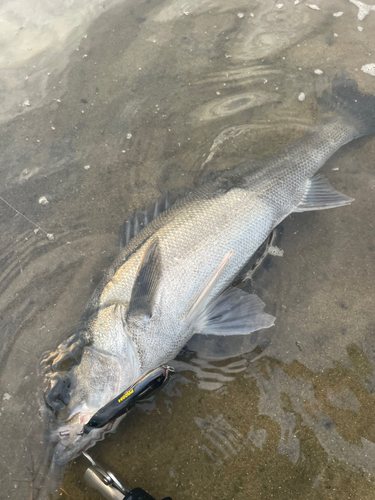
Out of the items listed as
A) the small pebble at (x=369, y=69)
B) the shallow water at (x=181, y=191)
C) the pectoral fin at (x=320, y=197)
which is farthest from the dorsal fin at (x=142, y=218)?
the small pebble at (x=369, y=69)

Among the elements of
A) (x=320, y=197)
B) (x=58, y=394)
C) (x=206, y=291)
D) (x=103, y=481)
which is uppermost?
(x=58, y=394)

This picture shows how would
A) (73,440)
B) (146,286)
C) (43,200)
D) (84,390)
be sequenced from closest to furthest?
(84,390), (73,440), (146,286), (43,200)

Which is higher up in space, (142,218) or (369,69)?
(142,218)

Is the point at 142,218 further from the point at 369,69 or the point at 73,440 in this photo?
the point at 369,69

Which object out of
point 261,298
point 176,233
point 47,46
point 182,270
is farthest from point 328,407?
point 47,46

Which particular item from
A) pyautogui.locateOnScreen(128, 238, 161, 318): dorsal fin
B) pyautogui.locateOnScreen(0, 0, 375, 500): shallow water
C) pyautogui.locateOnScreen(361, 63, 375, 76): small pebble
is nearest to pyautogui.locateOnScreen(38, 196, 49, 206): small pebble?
pyautogui.locateOnScreen(0, 0, 375, 500): shallow water

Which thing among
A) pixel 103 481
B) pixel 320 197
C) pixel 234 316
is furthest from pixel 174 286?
pixel 320 197

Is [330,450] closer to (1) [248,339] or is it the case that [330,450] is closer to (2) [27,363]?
(1) [248,339]

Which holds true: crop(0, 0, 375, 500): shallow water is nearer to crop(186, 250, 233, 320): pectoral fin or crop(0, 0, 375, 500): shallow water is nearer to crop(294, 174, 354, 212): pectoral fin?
crop(294, 174, 354, 212): pectoral fin

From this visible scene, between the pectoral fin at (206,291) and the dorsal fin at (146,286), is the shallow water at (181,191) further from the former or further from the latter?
the dorsal fin at (146,286)
